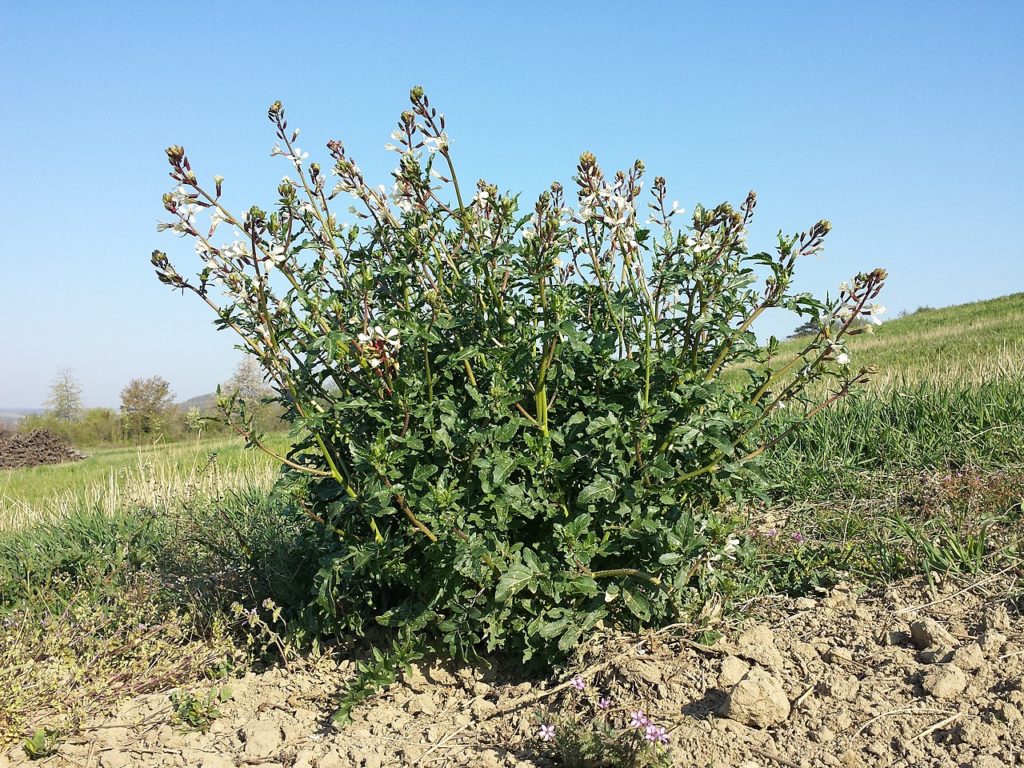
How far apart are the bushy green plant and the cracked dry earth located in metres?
0.25

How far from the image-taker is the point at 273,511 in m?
5.11

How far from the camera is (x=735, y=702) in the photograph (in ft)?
8.85

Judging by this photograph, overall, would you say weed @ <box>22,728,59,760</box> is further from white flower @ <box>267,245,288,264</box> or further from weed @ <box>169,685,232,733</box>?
white flower @ <box>267,245,288,264</box>

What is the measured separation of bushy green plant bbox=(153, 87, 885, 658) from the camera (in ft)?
9.49

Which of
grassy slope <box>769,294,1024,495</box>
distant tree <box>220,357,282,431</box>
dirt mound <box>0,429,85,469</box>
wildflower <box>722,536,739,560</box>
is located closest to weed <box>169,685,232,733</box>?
distant tree <box>220,357,282,431</box>

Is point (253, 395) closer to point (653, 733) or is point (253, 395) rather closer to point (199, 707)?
point (199, 707)

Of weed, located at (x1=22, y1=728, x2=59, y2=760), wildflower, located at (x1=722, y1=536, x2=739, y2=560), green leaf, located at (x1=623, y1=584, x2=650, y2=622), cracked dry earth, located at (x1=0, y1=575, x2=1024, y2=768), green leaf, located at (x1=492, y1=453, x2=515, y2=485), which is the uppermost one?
green leaf, located at (x1=492, y1=453, x2=515, y2=485)

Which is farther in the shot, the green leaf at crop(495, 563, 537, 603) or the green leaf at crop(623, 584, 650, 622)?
the green leaf at crop(623, 584, 650, 622)

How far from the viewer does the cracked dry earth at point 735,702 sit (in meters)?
2.59

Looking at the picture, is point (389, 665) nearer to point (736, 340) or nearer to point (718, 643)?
point (718, 643)

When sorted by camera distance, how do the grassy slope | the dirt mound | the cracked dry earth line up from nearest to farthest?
the cracked dry earth < the grassy slope < the dirt mound

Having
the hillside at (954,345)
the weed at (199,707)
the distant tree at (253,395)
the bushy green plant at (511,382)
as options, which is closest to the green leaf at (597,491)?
the bushy green plant at (511,382)

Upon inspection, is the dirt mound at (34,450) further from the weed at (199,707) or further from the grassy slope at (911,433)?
the grassy slope at (911,433)

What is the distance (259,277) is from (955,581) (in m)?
3.13
